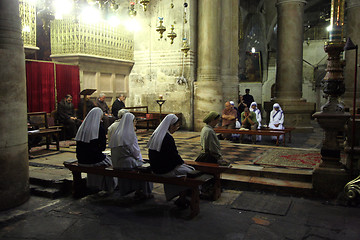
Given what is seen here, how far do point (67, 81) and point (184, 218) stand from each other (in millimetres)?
8401

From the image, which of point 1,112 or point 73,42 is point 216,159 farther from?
point 73,42

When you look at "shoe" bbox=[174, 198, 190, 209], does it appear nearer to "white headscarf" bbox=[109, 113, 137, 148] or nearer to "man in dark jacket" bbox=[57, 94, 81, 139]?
"white headscarf" bbox=[109, 113, 137, 148]

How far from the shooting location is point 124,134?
524 cm

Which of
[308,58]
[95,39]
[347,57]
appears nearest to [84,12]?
[95,39]

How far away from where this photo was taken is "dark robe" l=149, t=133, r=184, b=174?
A: 4.71 metres

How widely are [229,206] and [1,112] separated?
3.69 meters

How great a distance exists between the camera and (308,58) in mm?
24875

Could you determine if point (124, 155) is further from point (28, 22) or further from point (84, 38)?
point (84, 38)

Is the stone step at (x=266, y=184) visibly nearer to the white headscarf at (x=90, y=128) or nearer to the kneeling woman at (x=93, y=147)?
the kneeling woman at (x=93, y=147)

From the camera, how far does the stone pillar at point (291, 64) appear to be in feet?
41.5

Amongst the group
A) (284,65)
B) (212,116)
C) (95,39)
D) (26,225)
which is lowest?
(26,225)

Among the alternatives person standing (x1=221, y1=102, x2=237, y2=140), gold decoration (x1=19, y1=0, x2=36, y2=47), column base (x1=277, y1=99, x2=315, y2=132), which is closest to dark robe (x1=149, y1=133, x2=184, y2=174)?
person standing (x1=221, y1=102, x2=237, y2=140)

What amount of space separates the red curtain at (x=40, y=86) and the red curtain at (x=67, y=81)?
0.25 m

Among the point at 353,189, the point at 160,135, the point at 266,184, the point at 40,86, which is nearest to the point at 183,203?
the point at 160,135
